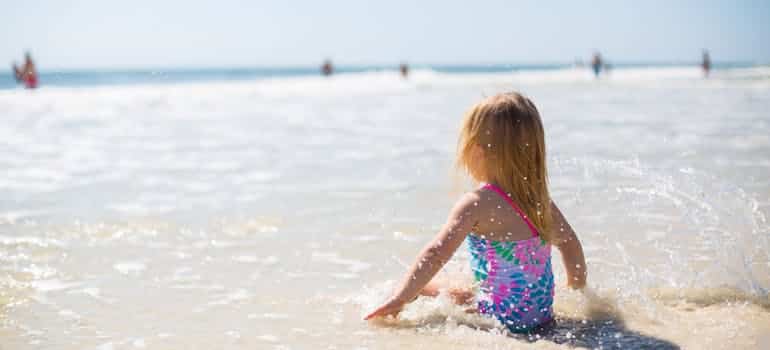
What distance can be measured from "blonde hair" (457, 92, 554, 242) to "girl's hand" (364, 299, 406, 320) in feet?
2.22

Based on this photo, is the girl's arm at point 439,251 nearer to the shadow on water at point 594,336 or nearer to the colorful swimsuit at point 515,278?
the colorful swimsuit at point 515,278

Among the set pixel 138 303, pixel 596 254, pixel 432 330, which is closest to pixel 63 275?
pixel 138 303

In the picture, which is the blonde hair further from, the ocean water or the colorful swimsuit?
the ocean water

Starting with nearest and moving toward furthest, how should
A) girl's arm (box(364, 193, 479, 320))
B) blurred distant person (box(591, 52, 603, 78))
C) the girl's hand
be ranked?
girl's arm (box(364, 193, 479, 320)), the girl's hand, blurred distant person (box(591, 52, 603, 78))

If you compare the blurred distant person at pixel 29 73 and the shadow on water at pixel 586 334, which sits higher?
the blurred distant person at pixel 29 73

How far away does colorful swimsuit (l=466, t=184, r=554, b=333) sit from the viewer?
2.84 m

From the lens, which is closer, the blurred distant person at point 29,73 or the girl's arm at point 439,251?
the girl's arm at point 439,251

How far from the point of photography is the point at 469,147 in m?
2.90

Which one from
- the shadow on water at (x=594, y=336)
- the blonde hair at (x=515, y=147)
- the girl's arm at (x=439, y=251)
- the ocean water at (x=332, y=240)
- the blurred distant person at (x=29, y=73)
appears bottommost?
the shadow on water at (x=594, y=336)

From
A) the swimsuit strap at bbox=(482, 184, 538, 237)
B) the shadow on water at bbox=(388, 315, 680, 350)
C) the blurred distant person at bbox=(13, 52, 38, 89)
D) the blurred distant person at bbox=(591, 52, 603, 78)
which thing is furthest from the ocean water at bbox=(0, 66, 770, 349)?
the blurred distant person at bbox=(591, 52, 603, 78)

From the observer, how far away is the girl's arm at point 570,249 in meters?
3.04

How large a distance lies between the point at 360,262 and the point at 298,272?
0.41 m

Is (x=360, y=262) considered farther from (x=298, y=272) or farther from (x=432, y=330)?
(x=432, y=330)

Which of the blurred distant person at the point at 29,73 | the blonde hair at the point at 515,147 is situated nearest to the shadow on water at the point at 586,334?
the blonde hair at the point at 515,147
